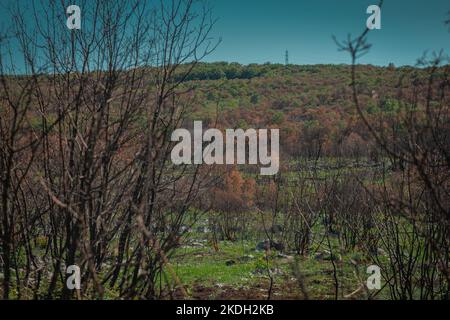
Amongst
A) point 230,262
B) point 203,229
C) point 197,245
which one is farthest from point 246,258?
point 203,229

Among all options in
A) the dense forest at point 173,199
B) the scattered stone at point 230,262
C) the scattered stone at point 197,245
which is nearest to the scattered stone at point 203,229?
the dense forest at point 173,199

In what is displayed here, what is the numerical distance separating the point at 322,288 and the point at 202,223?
866 cm

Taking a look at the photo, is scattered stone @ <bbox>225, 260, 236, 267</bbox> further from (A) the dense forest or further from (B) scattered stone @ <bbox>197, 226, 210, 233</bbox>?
(B) scattered stone @ <bbox>197, 226, 210, 233</bbox>

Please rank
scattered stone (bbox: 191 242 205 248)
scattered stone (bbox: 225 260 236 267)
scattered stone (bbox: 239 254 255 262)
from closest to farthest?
scattered stone (bbox: 225 260 236 267)
scattered stone (bbox: 239 254 255 262)
scattered stone (bbox: 191 242 205 248)

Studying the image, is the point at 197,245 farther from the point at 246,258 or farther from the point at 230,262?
the point at 230,262

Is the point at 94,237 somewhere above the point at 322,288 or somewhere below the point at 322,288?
above

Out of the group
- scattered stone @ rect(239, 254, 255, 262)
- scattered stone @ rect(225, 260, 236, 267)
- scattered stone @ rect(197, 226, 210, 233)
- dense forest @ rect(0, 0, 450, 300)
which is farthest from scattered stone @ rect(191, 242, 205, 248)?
scattered stone @ rect(197, 226, 210, 233)

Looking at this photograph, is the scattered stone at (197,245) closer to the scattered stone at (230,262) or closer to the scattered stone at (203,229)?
the scattered stone at (230,262)

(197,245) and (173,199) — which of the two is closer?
(173,199)
